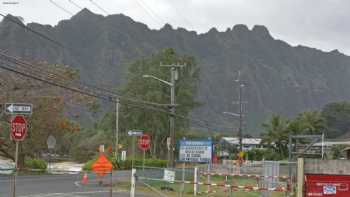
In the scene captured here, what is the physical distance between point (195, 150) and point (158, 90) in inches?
1845

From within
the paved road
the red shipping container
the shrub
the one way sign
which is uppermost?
the one way sign

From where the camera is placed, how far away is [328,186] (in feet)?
66.6

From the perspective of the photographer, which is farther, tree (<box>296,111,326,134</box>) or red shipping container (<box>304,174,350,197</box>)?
tree (<box>296,111,326,134</box>)

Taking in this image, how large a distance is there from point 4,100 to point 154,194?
56.8ft

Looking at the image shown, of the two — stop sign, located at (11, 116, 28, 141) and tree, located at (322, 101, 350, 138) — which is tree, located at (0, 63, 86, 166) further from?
tree, located at (322, 101, 350, 138)

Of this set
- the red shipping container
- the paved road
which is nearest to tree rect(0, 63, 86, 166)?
the paved road

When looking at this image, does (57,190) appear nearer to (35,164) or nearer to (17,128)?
(17,128)

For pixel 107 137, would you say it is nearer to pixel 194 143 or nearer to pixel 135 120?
pixel 135 120

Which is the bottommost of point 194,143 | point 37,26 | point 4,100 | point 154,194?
point 154,194

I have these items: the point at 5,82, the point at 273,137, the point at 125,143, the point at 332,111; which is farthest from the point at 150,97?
the point at 332,111

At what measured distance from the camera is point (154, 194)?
27938 mm

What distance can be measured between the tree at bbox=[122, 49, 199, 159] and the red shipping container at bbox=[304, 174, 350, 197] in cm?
5223

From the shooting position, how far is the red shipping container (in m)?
20.2

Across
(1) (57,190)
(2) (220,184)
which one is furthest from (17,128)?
(1) (57,190)
